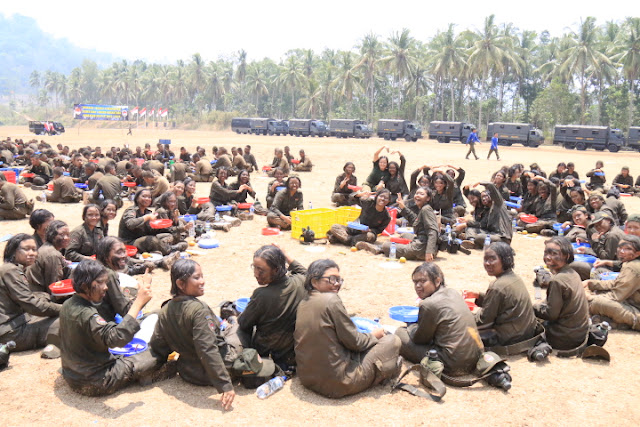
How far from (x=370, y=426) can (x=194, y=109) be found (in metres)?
100

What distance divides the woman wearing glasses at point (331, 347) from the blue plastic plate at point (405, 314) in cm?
83

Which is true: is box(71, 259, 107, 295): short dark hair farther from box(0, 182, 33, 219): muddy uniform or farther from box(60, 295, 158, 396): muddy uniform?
box(0, 182, 33, 219): muddy uniform

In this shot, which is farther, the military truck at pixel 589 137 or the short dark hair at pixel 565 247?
the military truck at pixel 589 137

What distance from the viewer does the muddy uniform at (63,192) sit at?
48.0 feet

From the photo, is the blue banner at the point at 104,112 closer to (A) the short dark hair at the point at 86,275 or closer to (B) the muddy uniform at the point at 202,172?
(B) the muddy uniform at the point at 202,172

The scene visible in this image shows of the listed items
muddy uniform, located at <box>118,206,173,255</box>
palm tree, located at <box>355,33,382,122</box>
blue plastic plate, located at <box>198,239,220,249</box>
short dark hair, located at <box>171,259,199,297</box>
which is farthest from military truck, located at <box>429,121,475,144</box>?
short dark hair, located at <box>171,259,199,297</box>

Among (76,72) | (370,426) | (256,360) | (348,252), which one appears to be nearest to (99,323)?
(256,360)

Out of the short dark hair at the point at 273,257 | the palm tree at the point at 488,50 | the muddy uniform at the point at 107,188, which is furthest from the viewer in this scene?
the palm tree at the point at 488,50

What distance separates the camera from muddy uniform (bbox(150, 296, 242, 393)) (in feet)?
14.7

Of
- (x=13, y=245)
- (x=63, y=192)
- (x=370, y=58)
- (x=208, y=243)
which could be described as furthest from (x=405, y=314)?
(x=370, y=58)

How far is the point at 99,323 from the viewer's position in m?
4.42

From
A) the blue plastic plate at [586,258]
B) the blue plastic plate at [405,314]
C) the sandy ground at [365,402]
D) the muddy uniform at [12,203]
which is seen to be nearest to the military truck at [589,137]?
the blue plastic plate at [586,258]

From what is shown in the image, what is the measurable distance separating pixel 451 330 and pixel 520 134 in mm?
42718

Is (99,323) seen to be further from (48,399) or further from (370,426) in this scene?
(370,426)
